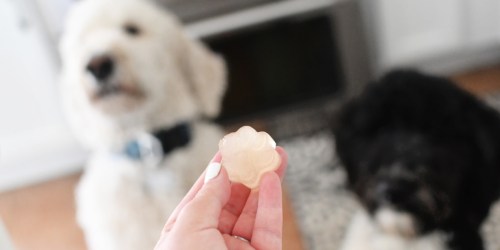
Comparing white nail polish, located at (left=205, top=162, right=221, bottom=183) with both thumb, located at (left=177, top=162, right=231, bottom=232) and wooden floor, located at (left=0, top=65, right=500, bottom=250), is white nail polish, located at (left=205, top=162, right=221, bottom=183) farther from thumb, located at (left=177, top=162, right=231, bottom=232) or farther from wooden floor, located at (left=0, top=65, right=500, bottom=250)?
wooden floor, located at (left=0, top=65, right=500, bottom=250)

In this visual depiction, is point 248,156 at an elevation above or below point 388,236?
above

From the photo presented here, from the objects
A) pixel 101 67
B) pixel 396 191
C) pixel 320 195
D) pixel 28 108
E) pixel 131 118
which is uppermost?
pixel 101 67

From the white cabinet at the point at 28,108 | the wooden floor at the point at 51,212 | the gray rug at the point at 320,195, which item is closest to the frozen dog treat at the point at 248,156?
the gray rug at the point at 320,195

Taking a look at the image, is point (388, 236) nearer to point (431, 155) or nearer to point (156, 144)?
point (431, 155)

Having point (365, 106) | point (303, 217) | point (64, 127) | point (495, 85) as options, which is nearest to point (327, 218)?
point (303, 217)

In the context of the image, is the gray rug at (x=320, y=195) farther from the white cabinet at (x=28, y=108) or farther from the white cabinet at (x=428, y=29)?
the white cabinet at (x=28, y=108)

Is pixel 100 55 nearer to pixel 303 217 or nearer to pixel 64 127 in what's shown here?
pixel 303 217

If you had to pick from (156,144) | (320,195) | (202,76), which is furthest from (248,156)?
(320,195)
